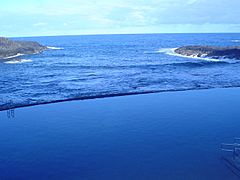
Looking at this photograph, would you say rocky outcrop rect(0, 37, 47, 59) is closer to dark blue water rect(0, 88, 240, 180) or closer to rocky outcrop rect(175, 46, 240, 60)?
rocky outcrop rect(175, 46, 240, 60)

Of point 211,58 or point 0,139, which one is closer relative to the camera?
point 0,139

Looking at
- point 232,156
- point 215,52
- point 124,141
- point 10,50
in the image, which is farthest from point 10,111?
point 10,50

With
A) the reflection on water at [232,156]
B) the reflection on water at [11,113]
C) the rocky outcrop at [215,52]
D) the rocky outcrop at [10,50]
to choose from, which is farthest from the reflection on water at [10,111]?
the rocky outcrop at [10,50]

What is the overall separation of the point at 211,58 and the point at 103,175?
67.5 meters

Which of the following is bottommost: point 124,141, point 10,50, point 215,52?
point 124,141

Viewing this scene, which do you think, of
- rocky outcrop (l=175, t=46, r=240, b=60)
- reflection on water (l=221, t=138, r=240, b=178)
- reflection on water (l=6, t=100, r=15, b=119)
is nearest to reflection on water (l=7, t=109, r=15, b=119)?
reflection on water (l=6, t=100, r=15, b=119)

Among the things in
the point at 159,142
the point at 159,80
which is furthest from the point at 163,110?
the point at 159,80

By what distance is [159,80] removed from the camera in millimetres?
52594

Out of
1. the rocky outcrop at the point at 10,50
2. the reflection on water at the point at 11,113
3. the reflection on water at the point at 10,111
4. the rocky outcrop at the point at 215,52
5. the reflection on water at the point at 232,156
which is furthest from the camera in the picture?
the rocky outcrop at the point at 10,50

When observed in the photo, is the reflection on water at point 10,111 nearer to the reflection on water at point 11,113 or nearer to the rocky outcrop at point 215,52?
the reflection on water at point 11,113

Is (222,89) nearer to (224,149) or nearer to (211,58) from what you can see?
(224,149)

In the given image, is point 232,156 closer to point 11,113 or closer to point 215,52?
point 11,113

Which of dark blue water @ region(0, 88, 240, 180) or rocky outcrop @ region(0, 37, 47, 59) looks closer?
dark blue water @ region(0, 88, 240, 180)

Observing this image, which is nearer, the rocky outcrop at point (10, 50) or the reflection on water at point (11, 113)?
the reflection on water at point (11, 113)
